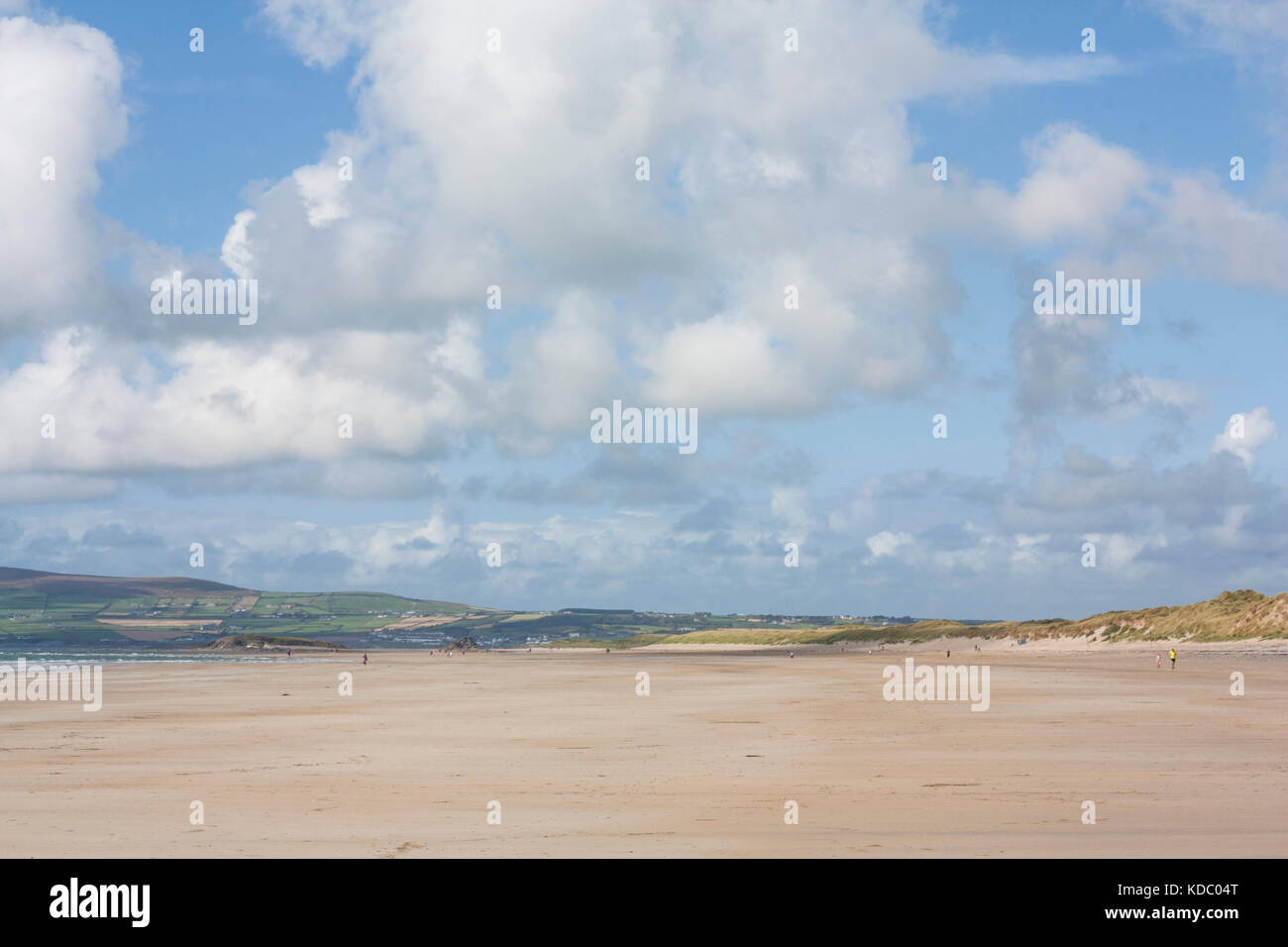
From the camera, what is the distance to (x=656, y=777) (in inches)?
738

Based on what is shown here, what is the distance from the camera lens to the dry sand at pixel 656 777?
13195 mm

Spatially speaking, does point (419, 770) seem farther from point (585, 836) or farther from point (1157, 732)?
point (1157, 732)

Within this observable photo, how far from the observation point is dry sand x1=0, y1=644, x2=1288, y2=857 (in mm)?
13195

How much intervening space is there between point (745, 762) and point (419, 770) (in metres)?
6.27
